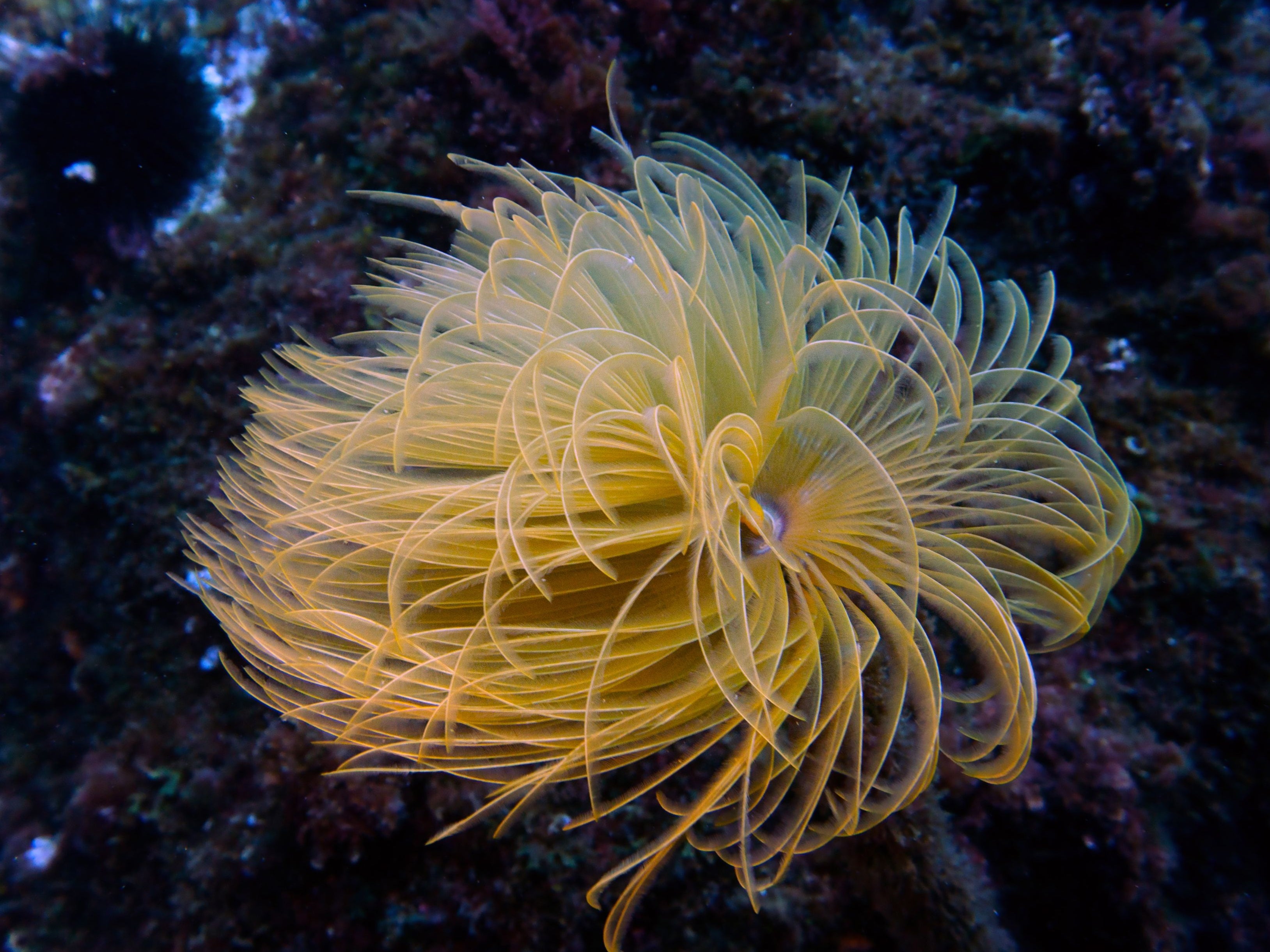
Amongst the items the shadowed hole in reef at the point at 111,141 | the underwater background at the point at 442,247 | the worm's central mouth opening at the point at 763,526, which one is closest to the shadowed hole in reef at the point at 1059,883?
the underwater background at the point at 442,247

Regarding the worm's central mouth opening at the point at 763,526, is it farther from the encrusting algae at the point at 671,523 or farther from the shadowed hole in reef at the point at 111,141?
the shadowed hole in reef at the point at 111,141

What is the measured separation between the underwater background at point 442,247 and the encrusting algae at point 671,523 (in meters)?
1.05

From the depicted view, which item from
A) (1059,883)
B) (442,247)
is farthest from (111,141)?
(1059,883)

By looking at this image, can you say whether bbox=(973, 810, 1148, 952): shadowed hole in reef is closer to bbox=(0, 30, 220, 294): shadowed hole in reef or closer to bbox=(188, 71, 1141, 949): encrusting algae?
bbox=(188, 71, 1141, 949): encrusting algae

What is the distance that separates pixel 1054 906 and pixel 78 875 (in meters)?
6.54

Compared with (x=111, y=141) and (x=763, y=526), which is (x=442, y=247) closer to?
(x=763, y=526)

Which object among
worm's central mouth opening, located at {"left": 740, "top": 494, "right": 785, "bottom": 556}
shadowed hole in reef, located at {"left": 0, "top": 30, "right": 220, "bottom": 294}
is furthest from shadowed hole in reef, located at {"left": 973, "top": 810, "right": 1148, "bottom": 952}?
shadowed hole in reef, located at {"left": 0, "top": 30, "right": 220, "bottom": 294}

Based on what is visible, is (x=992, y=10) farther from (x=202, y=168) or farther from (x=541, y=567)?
(x=202, y=168)

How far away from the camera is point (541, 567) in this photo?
80.7 inches

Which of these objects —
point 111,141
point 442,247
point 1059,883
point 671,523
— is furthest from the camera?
point 111,141

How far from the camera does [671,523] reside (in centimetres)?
210

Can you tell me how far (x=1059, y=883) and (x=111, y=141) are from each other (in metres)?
7.78

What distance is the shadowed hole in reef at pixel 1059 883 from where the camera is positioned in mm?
3266

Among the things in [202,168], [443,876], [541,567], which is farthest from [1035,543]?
[202,168]
